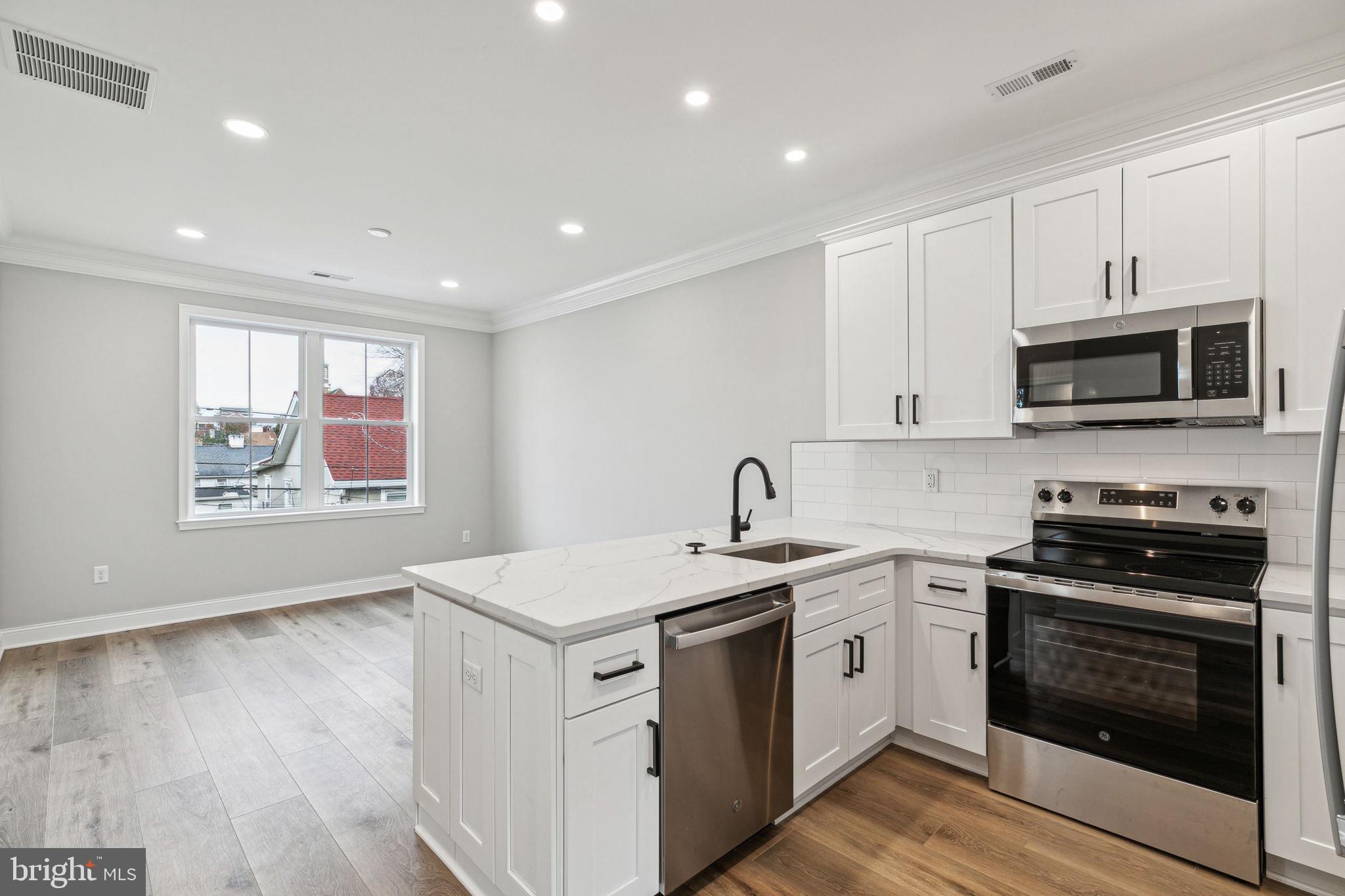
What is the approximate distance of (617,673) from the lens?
163 centimetres

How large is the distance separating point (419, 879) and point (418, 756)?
348 millimetres

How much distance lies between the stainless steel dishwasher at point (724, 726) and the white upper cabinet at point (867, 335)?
125 cm

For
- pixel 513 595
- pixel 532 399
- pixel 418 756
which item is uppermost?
pixel 532 399

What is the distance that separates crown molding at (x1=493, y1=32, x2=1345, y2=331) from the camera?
2.19 metres

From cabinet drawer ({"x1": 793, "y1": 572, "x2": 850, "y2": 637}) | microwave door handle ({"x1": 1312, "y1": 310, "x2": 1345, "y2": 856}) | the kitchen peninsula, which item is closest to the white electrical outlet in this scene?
the kitchen peninsula

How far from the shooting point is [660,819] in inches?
69.2

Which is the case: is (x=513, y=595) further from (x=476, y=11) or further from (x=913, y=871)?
(x=476, y=11)

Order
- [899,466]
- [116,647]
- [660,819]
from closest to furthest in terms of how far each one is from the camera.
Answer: [660,819], [899,466], [116,647]

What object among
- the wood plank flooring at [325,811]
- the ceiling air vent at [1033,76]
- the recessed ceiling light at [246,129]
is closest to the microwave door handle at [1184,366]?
the ceiling air vent at [1033,76]

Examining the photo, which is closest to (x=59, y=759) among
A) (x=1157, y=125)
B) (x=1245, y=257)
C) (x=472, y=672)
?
(x=472, y=672)

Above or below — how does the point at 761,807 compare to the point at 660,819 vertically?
below

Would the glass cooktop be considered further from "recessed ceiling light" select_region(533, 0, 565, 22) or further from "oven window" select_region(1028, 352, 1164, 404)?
"recessed ceiling light" select_region(533, 0, 565, 22)

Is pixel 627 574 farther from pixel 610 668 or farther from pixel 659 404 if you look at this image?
pixel 659 404

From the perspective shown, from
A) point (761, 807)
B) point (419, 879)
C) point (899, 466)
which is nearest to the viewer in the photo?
point (419, 879)
